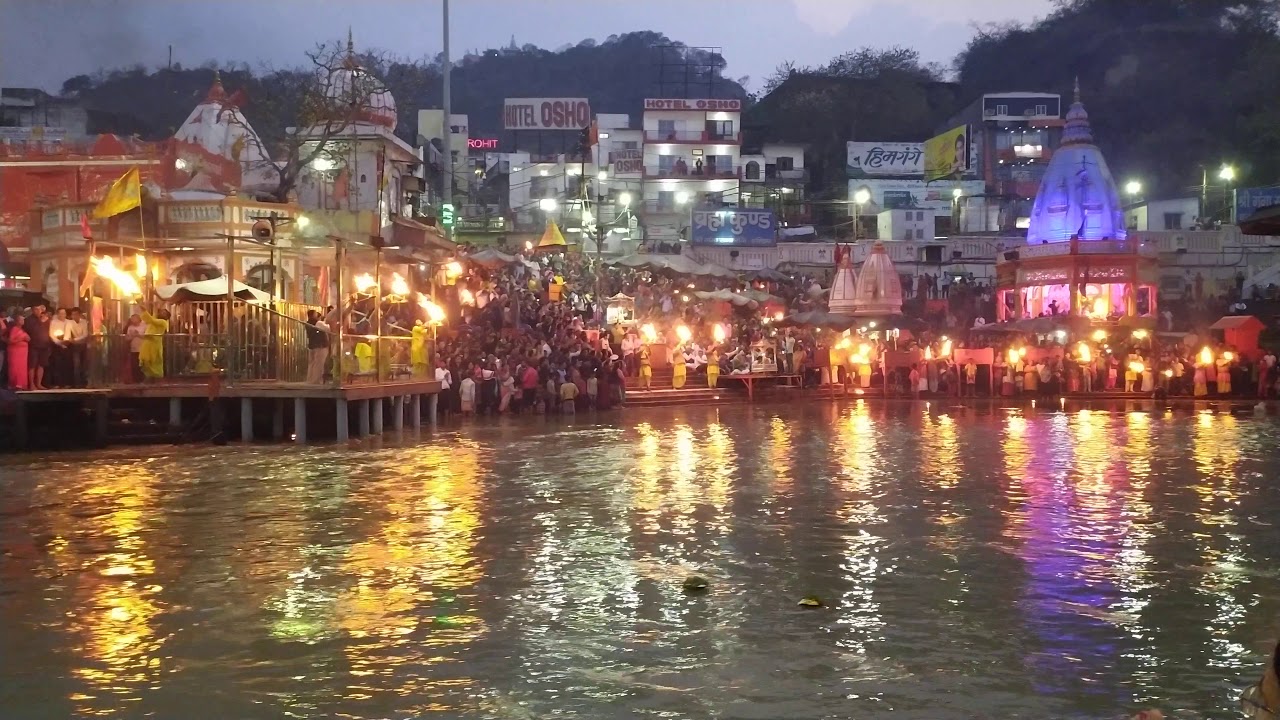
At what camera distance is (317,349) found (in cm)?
2155

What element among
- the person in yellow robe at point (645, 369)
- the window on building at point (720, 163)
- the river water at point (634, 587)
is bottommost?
the river water at point (634, 587)

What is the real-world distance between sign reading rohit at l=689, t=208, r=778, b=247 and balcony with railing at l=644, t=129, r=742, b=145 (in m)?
20.9

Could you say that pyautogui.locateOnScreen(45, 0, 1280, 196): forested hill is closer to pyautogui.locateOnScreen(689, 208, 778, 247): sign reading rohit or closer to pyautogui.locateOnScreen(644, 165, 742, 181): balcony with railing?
pyautogui.locateOnScreen(644, 165, 742, 181): balcony with railing

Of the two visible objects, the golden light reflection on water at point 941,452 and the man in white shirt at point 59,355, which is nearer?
the golden light reflection on water at point 941,452

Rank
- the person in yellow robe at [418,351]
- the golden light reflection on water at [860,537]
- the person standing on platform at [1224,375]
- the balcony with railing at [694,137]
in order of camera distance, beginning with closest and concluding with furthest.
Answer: the golden light reflection on water at [860,537] → the person in yellow robe at [418,351] → the person standing on platform at [1224,375] → the balcony with railing at [694,137]

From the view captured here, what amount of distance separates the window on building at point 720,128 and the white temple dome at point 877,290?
1642 inches

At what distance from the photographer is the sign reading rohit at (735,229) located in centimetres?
5650

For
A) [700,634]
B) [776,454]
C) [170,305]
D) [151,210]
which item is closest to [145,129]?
[151,210]

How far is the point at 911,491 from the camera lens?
51.3ft

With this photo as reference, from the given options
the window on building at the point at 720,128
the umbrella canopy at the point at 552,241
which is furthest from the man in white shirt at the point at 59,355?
the window on building at the point at 720,128

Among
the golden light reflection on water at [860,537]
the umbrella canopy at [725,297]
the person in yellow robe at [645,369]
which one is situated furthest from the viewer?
the umbrella canopy at [725,297]

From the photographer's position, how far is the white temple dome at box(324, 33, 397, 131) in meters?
37.7

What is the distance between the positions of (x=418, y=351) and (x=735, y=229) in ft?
110

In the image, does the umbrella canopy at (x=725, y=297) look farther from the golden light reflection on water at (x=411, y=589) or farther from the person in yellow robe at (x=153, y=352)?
the golden light reflection on water at (x=411, y=589)
